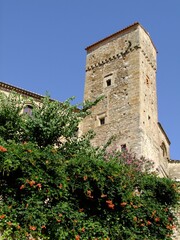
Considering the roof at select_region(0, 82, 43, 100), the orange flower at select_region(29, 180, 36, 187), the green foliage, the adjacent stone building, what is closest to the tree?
the orange flower at select_region(29, 180, 36, 187)

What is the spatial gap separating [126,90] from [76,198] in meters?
13.3

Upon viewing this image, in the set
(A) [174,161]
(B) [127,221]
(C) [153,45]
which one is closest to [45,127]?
(B) [127,221]

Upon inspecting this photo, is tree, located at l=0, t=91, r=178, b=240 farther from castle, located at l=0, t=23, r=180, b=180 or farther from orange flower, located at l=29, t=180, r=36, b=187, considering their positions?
castle, located at l=0, t=23, r=180, b=180

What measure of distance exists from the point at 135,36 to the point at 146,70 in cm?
224

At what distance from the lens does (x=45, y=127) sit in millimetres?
12734

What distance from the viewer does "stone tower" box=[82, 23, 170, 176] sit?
20.9m

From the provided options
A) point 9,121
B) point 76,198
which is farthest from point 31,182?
point 9,121

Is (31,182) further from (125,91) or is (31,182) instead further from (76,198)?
(125,91)

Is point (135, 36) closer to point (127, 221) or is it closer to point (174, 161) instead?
point (174, 161)

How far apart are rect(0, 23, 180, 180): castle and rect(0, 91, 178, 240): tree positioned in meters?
Result: 8.65

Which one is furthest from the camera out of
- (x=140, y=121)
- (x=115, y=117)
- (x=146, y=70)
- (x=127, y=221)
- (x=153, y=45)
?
(x=153, y=45)

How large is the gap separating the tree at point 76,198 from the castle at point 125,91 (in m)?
8.65

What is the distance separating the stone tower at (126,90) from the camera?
2087 cm

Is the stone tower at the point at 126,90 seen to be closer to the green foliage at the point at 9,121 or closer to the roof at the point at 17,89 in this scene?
the roof at the point at 17,89
